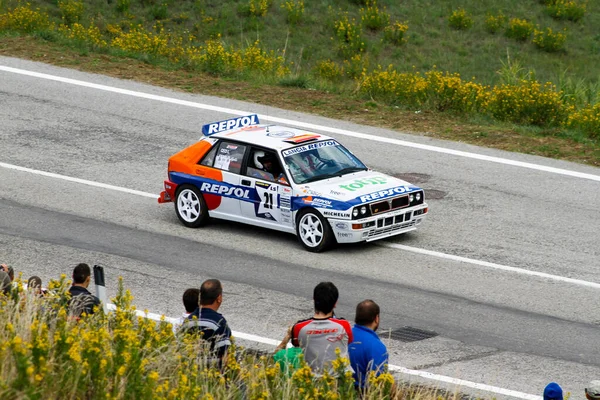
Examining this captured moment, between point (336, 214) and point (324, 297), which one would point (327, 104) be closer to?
point (336, 214)

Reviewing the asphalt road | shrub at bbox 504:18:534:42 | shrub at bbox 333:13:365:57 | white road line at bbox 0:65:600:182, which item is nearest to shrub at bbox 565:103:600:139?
the asphalt road

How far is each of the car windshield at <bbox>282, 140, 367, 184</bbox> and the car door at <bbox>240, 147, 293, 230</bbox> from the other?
0.63 ft

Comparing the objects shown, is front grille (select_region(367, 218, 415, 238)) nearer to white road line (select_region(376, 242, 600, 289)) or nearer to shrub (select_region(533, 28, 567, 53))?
white road line (select_region(376, 242, 600, 289))

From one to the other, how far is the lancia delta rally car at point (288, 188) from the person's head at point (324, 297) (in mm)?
5688

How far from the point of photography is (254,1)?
35000 millimetres

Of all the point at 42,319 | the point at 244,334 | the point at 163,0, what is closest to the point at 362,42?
the point at 163,0

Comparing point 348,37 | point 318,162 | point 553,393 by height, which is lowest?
point 348,37

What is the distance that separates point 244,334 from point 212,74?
12.6 m

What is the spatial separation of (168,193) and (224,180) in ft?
3.72

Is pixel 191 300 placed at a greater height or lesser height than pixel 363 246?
greater

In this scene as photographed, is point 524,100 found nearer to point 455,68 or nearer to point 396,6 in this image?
point 455,68

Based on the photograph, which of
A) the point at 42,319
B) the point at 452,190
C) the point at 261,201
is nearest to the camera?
the point at 42,319

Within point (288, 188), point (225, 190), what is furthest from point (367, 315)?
point (225, 190)

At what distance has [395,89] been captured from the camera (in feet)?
74.4
